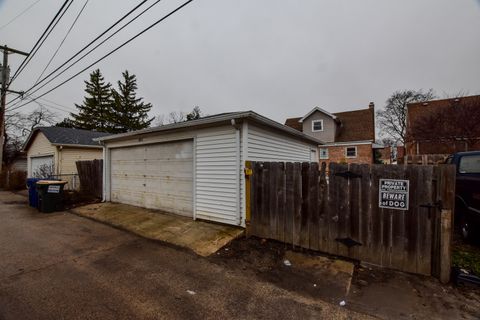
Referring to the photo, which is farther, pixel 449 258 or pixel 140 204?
pixel 140 204

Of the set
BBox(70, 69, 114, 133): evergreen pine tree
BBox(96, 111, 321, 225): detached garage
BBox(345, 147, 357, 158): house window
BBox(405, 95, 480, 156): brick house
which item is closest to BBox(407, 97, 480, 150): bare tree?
BBox(405, 95, 480, 156): brick house

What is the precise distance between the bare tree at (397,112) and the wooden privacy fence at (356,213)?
28581 mm

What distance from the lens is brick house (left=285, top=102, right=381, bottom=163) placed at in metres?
19.9

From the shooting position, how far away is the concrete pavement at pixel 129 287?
2533mm

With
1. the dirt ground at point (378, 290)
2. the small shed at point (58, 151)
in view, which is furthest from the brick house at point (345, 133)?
the small shed at point (58, 151)

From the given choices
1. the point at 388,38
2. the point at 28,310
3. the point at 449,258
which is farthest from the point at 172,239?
the point at 388,38

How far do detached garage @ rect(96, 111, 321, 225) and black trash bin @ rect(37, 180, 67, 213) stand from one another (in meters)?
1.83

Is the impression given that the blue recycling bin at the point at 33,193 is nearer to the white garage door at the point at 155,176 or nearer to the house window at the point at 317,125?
the white garage door at the point at 155,176

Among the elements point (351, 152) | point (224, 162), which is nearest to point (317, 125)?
point (351, 152)

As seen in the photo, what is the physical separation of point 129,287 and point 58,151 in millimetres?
14651

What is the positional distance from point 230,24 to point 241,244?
6.25 m

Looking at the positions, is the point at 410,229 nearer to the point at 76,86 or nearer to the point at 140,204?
the point at 140,204

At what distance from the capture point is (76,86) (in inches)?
1220

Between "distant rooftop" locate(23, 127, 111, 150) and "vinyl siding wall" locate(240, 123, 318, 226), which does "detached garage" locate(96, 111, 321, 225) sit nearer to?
"vinyl siding wall" locate(240, 123, 318, 226)
